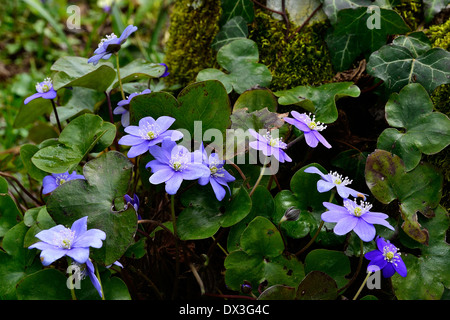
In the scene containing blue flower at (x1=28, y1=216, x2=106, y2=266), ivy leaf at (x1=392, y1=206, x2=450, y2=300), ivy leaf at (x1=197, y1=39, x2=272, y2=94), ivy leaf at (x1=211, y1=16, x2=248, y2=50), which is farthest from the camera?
ivy leaf at (x1=211, y1=16, x2=248, y2=50)

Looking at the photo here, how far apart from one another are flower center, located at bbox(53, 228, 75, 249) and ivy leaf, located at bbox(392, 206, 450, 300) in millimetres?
801

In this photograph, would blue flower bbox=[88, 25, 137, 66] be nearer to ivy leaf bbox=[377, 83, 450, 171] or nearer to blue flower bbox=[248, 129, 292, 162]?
blue flower bbox=[248, 129, 292, 162]

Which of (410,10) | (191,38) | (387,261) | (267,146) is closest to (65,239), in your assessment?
(267,146)

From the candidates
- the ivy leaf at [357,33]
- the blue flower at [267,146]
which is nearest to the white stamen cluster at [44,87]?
the blue flower at [267,146]

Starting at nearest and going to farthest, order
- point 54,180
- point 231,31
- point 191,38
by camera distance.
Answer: point 54,180 → point 231,31 → point 191,38

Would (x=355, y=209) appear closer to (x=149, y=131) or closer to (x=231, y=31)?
(x=149, y=131)

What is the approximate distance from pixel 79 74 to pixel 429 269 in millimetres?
1256

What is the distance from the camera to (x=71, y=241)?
0.86 metres

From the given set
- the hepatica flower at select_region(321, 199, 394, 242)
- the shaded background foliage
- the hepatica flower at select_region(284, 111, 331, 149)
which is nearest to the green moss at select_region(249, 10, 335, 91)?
the shaded background foliage

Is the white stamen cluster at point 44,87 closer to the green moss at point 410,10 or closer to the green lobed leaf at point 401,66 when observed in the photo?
the green lobed leaf at point 401,66

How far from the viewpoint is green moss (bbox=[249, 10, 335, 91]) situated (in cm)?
147

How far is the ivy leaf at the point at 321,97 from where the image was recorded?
4.04 feet

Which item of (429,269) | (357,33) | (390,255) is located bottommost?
(429,269)

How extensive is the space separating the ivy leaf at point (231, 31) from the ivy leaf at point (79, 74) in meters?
0.43
